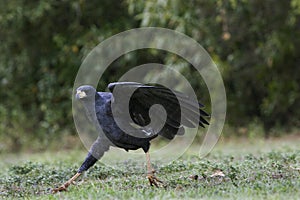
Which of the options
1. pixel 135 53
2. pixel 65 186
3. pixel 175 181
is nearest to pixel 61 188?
pixel 65 186

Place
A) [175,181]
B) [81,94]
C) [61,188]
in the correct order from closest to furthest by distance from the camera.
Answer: [81,94] → [61,188] → [175,181]

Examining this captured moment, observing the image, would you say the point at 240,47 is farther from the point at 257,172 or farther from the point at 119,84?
the point at 119,84

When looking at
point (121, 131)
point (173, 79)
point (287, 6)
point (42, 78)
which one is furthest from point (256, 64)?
point (121, 131)

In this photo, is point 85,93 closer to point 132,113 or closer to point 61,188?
point 132,113

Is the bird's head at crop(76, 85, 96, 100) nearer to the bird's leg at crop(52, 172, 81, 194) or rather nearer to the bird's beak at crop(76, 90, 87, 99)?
the bird's beak at crop(76, 90, 87, 99)

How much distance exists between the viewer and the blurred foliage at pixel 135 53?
13.4 metres

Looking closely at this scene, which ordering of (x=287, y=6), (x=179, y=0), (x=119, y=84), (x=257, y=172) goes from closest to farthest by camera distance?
1. (x=119, y=84)
2. (x=257, y=172)
3. (x=179, y=0)
4. (x=287, y=6)

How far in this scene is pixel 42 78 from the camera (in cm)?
1573

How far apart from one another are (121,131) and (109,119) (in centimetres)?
17

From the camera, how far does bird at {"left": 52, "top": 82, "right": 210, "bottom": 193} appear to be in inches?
226

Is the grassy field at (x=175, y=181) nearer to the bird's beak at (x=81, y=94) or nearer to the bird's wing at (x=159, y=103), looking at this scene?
the bird's wing at (x=159, y=103)

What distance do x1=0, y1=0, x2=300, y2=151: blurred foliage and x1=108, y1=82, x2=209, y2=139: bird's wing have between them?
6.45 metres

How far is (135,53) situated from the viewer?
562 inches

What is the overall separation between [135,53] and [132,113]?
334 inches
